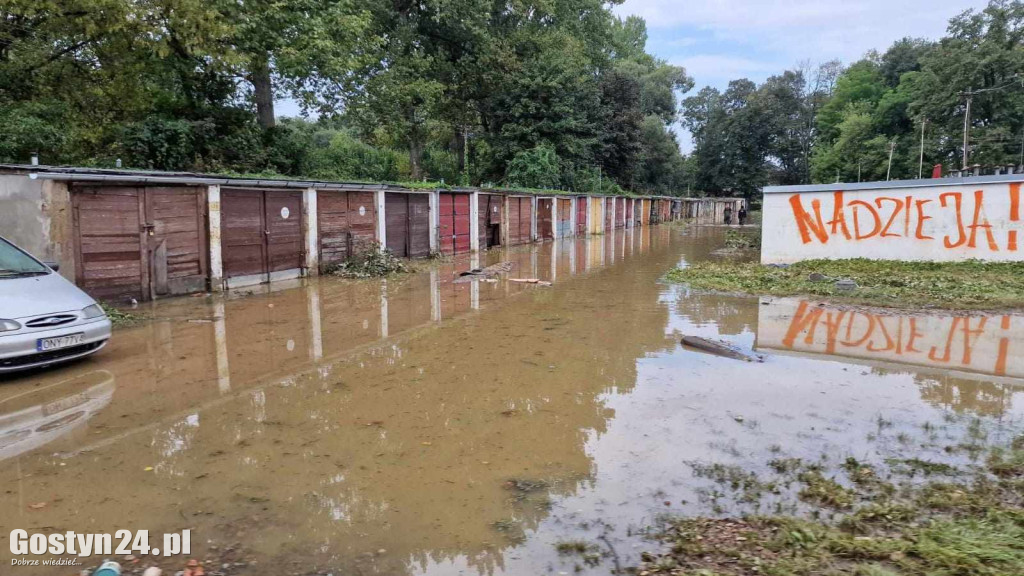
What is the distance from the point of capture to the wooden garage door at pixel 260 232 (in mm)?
13125

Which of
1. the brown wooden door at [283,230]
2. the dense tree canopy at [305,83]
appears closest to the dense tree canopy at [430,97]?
the dense tree canopy at [305,83]

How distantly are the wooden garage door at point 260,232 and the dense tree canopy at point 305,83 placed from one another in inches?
182

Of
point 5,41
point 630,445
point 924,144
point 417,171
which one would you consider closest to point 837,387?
point 630,445

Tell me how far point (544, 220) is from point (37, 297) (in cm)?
2455

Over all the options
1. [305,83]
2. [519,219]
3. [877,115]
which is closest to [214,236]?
[305,83]

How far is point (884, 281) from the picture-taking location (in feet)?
42.1

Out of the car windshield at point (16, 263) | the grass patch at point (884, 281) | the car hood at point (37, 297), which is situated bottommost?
the grass patch at point (884, 281)

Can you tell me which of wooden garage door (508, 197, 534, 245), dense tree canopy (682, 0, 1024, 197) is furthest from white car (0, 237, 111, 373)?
dense tree canopy (682, 0, 1024, 197)

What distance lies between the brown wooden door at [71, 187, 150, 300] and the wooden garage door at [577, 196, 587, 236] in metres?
25.5

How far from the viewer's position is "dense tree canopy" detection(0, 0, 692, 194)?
55.1 ft

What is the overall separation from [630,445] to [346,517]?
221 cm

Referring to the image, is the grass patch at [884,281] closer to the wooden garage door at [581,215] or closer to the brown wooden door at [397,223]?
the brown wooden door at [397,223]

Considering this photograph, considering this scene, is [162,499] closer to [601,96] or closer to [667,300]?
[667,300]

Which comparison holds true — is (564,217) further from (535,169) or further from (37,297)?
(37,297)
